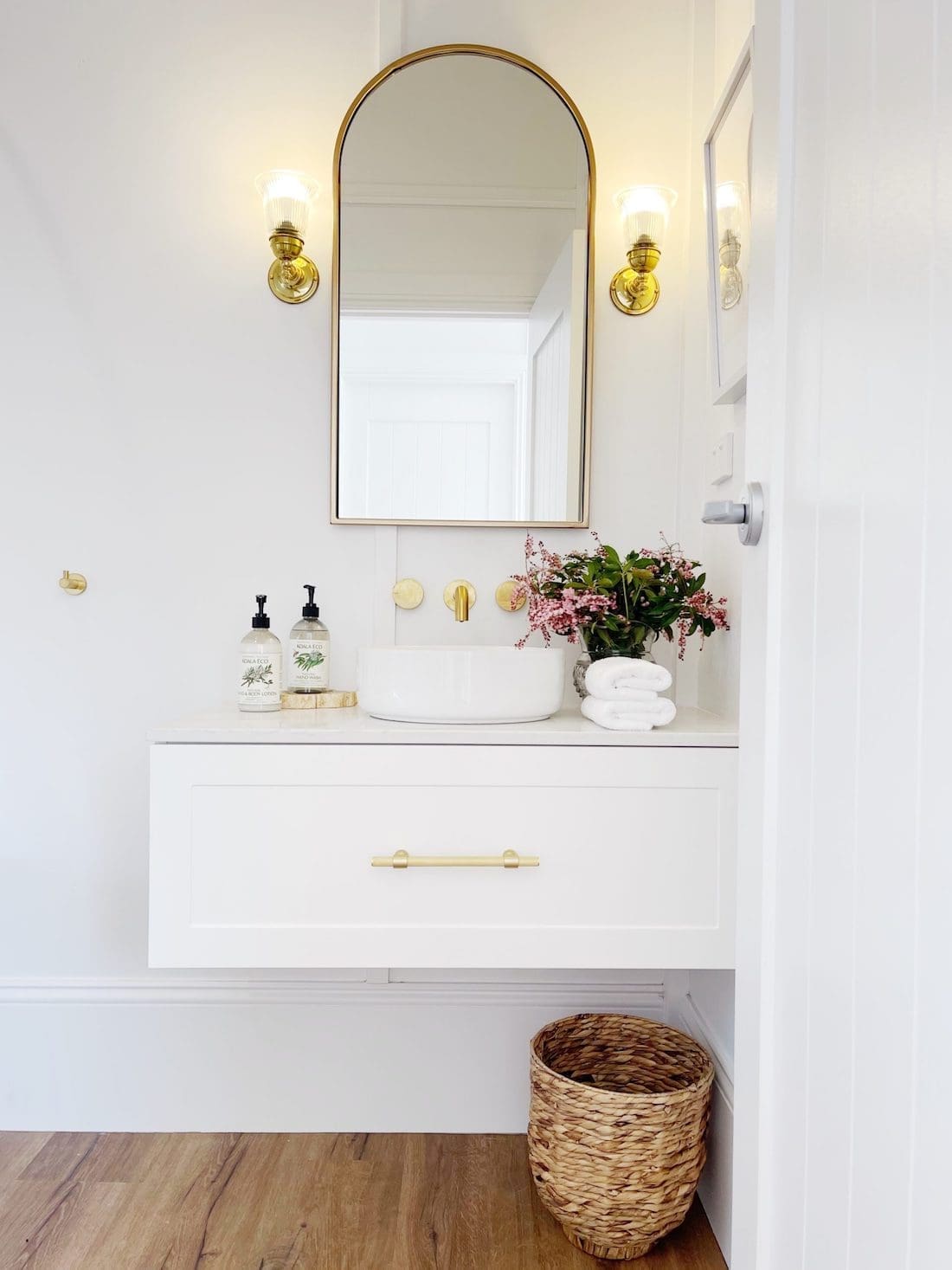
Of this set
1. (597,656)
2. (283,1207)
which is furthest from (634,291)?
(283,1207)

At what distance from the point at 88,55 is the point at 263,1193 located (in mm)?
2068

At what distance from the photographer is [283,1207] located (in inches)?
58.1

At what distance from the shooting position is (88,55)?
5.62 ft

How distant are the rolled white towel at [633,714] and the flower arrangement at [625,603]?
0.58ft

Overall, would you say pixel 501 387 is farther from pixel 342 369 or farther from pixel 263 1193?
pixel 263 1193

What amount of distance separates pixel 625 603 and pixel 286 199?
3.20 ft

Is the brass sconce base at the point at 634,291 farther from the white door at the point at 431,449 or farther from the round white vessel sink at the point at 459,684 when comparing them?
the round white vessel sink at the point at 459,684

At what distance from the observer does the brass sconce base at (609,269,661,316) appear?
68.4 inches

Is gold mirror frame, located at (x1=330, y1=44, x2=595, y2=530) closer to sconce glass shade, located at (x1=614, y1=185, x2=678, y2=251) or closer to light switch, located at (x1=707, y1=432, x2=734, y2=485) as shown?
sconce glass shade, located at (x1=614, y1=185, x2=678, y2=251)

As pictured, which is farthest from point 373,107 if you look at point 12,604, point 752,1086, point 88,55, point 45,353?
point 752,1086

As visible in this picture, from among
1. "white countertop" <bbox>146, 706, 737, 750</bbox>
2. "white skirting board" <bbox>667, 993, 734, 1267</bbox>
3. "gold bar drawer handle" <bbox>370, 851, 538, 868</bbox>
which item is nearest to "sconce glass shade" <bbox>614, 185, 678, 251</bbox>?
"white countertop" <bbox>146, 706, 737, 750</bbox>

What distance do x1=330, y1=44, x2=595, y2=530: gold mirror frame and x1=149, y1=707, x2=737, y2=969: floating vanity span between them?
0.59m

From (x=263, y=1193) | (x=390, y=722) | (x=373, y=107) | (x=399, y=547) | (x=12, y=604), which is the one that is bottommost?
(x=263, y=1193)

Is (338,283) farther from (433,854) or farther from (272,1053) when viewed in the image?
(272,1053)
